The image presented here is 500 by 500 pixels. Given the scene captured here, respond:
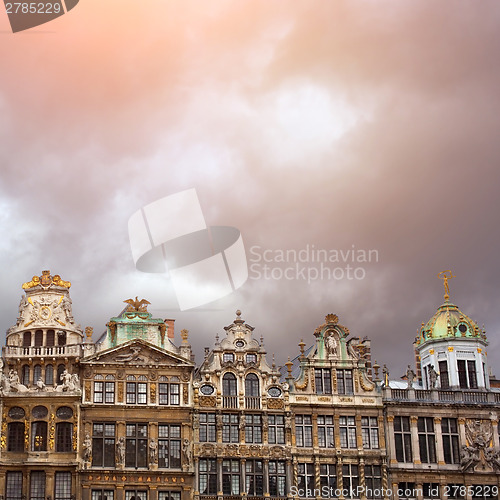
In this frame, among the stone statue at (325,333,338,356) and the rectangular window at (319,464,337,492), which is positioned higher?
the stone statue at (325,333,338,356)

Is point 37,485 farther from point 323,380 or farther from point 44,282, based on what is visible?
point 323,380

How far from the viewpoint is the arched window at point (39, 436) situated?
220 ft

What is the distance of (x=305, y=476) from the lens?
69.4 m

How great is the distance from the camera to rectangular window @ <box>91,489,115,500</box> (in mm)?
66438

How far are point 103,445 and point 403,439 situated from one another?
68.3 feet

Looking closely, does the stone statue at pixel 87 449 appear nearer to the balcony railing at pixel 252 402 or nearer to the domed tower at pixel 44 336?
the domed tower at pixel 44 336

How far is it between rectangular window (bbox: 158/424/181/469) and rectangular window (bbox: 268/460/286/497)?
20.7 feet

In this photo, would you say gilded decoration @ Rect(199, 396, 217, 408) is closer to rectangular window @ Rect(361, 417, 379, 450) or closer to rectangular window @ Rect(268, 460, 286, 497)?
rectangular window @ Rect(268, 460, 286, 497)

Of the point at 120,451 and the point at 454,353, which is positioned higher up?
the point at 454,353

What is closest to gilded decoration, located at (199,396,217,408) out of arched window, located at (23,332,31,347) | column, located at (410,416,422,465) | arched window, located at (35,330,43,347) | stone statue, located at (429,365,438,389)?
arched window, located at (35,330,43,347)

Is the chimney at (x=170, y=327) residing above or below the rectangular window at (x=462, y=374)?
above

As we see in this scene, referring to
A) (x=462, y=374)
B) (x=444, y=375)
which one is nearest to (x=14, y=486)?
(x=444, y=375)

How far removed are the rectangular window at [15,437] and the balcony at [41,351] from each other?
4.62 m

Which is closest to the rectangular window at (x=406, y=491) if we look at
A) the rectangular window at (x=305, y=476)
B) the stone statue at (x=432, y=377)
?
the rectangular window at (x=305, y=476)
